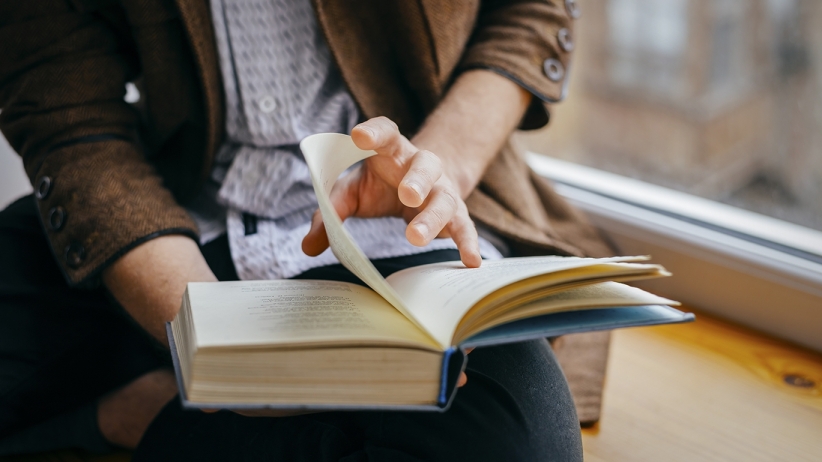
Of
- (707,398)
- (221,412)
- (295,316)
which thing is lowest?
(707,398)

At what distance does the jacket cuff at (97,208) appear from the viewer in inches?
25.1

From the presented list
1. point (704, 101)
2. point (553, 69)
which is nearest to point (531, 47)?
point (553, 69)

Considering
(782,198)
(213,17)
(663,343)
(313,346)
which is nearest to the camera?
(313,346)

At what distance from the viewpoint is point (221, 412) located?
628 millimetres

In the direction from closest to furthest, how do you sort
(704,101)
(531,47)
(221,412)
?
(221,412) → (531,47) → (704,101)

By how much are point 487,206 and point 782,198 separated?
671 millimetres

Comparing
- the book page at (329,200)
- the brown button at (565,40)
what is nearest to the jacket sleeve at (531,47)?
the brown button at (565,40)

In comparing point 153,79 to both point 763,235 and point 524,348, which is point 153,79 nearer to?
point 524,348

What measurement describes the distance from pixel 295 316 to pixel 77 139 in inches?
16.6

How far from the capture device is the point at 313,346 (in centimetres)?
39

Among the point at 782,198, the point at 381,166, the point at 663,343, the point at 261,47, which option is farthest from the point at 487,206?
the point at 782,198

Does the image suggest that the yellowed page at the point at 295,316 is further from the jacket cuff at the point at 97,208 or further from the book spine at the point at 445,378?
the jacket cuff at the point at 97,208

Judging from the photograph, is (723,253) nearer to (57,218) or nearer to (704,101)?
(704,101)

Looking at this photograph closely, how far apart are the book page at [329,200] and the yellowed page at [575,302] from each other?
38 millimetres
